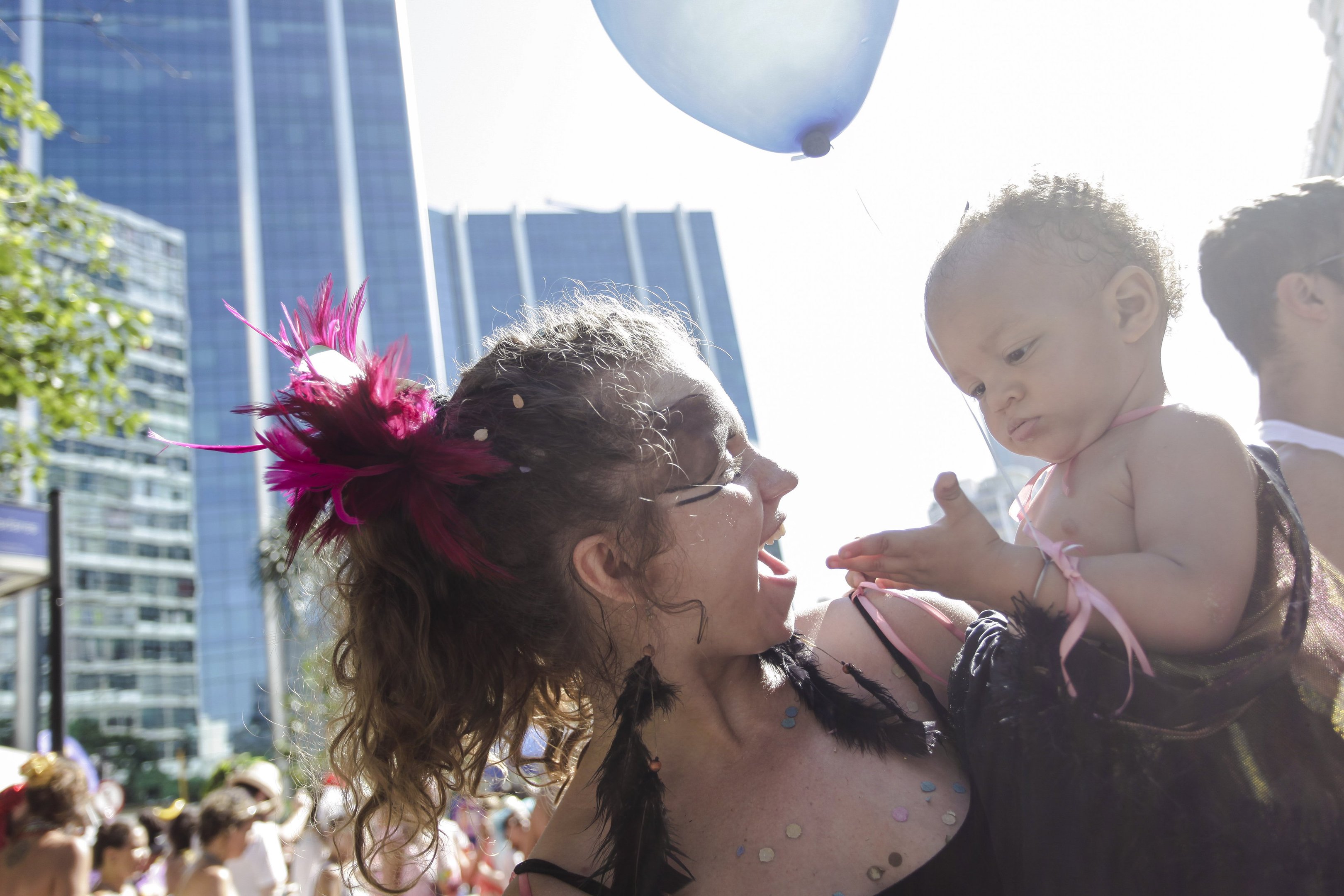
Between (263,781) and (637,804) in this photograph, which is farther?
(263,781)

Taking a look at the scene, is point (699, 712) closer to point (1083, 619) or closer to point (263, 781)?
point (1083, 619)

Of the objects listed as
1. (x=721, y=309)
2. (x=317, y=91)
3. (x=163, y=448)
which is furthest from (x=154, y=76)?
(x=163, y=448)

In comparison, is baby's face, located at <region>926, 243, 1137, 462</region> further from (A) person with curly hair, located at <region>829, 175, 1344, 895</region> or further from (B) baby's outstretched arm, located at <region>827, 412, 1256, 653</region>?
(B) baby's outstretched arm, located at <region>827, 412, 1256, 653</region>

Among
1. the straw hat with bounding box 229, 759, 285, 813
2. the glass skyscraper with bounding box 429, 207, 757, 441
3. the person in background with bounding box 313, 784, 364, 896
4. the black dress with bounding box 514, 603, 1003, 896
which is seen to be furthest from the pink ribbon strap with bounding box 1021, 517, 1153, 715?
the glass skyscraper with bounding box 429, 207, 757, 441

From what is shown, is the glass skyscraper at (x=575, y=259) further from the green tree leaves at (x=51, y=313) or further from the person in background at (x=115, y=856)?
the person in background at (x=115, y=856)

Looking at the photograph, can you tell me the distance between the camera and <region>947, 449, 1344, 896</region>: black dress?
1.10m

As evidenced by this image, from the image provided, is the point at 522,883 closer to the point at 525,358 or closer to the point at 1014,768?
the point at 1014,768

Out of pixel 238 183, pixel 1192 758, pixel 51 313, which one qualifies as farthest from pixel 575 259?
pixel 1192 758

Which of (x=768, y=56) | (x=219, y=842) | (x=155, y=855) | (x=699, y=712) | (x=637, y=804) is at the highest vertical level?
(x=768, y=56)

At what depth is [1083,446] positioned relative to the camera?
4.62 ft

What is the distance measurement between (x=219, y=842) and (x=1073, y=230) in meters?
4.88

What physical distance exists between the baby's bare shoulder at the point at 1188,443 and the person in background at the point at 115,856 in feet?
18.5

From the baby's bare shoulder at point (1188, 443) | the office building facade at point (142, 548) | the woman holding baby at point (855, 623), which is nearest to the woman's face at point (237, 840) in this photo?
the woman holding baby at point (855, 623)

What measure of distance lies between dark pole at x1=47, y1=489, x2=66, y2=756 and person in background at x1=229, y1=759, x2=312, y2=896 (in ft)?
5.30
